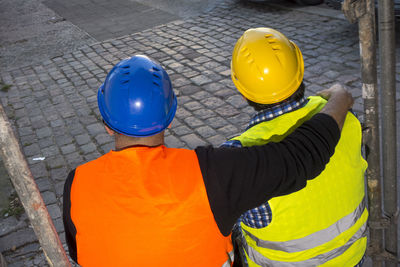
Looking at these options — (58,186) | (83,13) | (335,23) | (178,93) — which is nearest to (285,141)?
(58,186)

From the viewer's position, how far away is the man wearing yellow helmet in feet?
6.61

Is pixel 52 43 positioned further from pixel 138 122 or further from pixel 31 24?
pixel 138 122

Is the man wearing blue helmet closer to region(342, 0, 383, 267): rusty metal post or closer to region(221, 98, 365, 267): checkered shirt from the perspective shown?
region(221, 98, 365, 267): checkered shirt

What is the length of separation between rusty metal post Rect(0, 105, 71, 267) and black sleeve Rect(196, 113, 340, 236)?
94cm

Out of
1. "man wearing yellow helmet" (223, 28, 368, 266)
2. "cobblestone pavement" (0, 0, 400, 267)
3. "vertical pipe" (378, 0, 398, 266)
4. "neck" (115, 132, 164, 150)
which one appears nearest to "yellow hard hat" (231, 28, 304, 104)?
"man wearing yellow helmet" (223, 28, 368, 266)

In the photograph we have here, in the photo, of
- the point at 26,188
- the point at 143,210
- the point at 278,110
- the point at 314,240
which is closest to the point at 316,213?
the point at 314,240

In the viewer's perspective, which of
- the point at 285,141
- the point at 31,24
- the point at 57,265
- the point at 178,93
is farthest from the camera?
the point at 31,24

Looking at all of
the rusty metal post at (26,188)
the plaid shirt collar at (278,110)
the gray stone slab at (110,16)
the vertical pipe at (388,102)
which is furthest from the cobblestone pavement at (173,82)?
the vertical pipe at (388,102)

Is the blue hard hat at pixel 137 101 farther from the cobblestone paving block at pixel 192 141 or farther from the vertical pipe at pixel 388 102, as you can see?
the cobblestone paving block at pixel 192 141

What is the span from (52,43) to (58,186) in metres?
6.23

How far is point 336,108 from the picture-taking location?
214cm

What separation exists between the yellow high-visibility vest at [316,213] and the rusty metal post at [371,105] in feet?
0.48

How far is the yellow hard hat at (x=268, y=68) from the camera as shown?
220cm

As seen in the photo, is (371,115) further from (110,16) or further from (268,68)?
(110,16)
